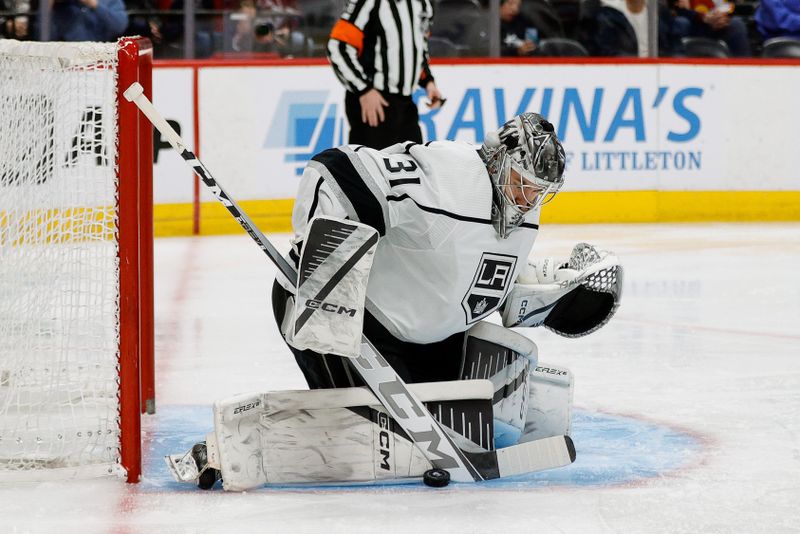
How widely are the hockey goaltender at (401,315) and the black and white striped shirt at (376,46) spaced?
7.39 ft

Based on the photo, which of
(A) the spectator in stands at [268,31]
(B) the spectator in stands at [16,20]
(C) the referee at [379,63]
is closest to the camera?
(C) the referee at [379,63]

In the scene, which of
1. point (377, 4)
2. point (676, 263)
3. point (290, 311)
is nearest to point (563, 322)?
point (290, 311)

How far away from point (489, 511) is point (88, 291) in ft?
2.73

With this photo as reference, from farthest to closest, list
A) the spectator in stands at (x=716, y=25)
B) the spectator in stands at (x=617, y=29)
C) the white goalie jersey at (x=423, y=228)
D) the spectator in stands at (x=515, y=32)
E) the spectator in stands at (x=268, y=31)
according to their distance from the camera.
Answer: the spectator in stands at (x=716, y=25) < the spectator in stands at (x=617, y=29) < the spectator in stands at (x=515, y=32) < the spectator in stands at (x=268, y=31) < the white goalie jersey at (x=423, y=228)

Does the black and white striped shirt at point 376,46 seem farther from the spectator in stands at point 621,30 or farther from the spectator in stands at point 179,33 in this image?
the spectator in stands at point 621,30

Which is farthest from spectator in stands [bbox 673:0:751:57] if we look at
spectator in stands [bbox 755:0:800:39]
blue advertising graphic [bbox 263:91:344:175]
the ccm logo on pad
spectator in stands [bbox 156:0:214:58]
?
the ccm logo on pad

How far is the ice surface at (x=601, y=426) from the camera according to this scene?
2.01 metres

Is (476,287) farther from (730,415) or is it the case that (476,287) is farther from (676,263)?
(676,263)

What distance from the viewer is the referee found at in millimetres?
4512

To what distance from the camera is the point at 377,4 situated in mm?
4539

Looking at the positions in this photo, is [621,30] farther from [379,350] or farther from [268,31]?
[379,350]

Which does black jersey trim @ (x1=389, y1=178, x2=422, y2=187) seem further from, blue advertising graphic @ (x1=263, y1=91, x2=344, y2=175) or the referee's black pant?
blue advertising graphic @ (x1=263, y1=91, x2=344, y2=175)

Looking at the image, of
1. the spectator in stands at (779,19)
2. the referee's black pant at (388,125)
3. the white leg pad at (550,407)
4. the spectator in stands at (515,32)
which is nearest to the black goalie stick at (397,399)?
the white leg pad at (550,407)

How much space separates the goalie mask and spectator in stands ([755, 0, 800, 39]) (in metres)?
4.92
